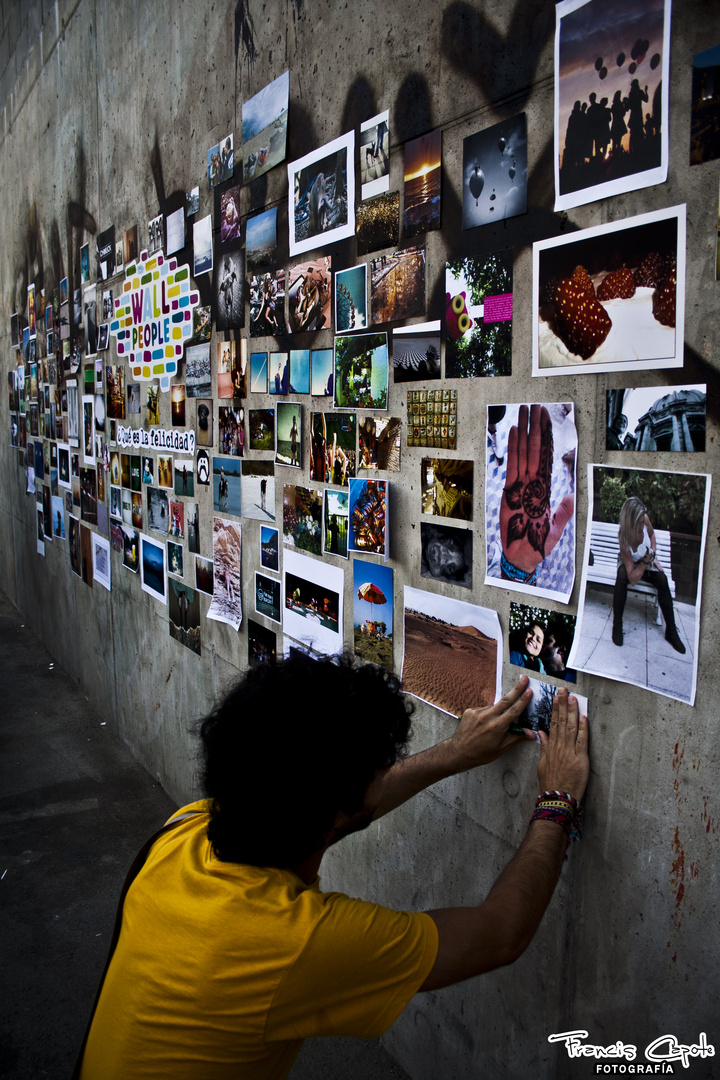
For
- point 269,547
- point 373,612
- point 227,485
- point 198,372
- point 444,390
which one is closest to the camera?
point 444,390

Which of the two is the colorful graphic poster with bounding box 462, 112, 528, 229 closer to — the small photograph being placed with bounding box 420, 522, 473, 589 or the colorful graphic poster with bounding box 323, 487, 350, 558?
the small photograph being placed with bounding box 420, 522, 473, 589

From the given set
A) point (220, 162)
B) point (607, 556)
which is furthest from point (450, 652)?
point (220, 162)

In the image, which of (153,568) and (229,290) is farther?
(153,568)

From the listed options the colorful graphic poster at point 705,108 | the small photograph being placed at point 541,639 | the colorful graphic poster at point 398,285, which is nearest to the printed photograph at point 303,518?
the colorful graphic poster at point 398,285

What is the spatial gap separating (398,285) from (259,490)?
106 cm

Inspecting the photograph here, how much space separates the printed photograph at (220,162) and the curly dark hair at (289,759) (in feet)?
7.43

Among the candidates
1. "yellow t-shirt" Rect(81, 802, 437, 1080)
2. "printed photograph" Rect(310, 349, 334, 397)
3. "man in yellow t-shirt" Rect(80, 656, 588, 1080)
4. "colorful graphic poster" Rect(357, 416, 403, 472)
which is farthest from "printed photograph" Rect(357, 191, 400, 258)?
"yellow t-shirt" Rect(81, 802, 437, 1080)

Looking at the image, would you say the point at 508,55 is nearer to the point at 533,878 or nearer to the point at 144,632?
the point at 533,878

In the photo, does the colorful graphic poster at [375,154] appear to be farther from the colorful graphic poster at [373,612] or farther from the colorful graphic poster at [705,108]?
the colorful graphic poster at [373,612]

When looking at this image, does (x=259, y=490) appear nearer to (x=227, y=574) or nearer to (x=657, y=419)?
(x=227, y=574)

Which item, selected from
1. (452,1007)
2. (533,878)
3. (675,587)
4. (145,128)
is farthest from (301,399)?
(145,128)

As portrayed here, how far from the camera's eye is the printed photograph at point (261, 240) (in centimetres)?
254

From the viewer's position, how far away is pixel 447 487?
1.84m

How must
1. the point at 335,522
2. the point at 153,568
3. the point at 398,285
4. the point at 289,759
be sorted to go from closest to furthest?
the point at 289,759
the point at 398,285
the point at 335,522
the point at 153,568
